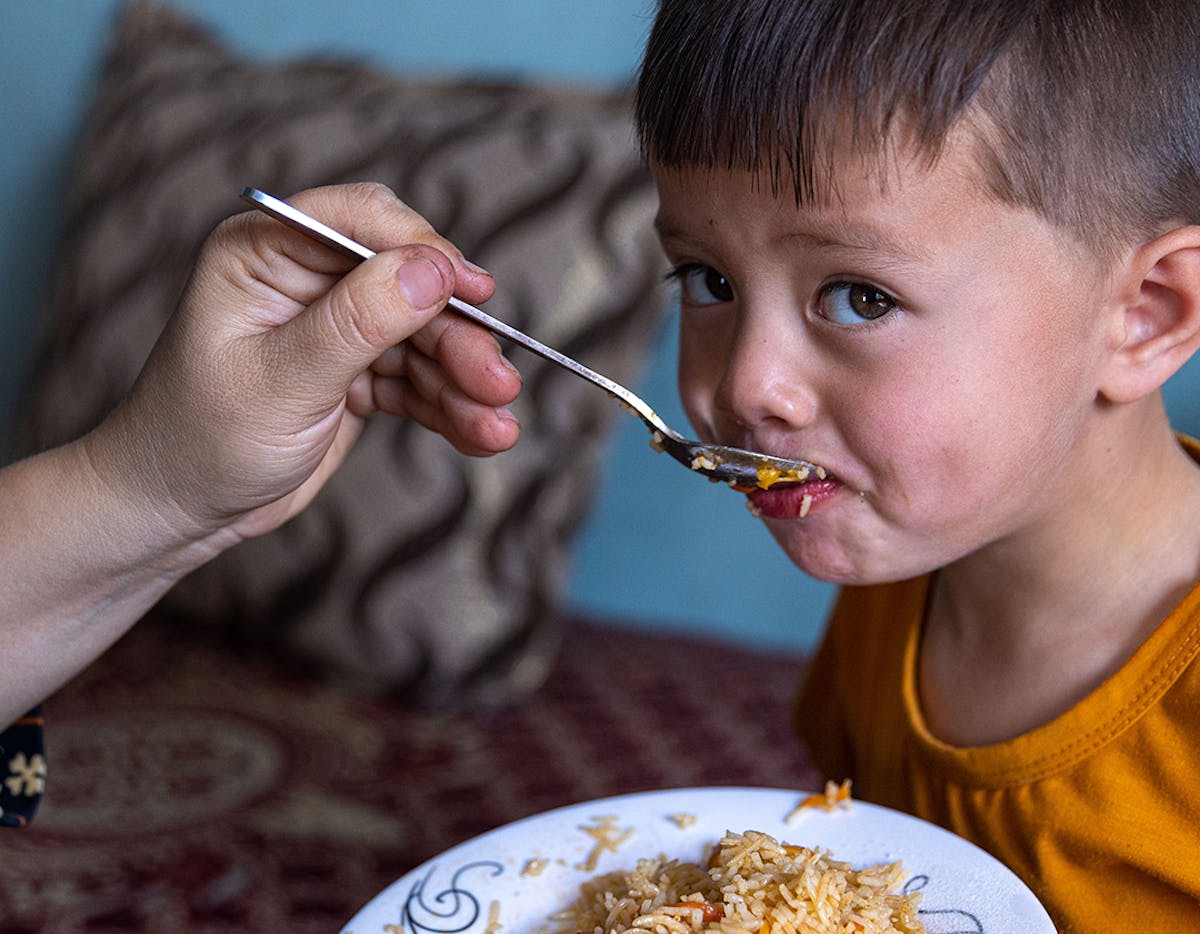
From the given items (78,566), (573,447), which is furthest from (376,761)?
(78,566)

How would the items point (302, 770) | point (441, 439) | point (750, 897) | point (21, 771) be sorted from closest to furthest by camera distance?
point (750, 897) → point (21, 771) → point (302, 770) → point (441, 439)

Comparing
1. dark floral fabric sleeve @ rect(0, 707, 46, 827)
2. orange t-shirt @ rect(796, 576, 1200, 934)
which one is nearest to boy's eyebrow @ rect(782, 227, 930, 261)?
orange t-shirt @ rect(796, 576, 1200, 934)

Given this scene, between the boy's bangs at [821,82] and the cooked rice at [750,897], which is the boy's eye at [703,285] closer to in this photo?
the boy's bangs at [821,82]

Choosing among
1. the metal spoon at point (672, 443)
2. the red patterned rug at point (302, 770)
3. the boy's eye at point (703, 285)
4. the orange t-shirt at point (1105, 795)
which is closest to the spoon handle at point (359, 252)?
the metal spoon at point (672, 443)

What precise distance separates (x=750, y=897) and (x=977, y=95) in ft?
1.66

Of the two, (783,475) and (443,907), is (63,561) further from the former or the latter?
(783,475)

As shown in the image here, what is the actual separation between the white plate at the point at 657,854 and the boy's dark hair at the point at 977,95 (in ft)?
1.34

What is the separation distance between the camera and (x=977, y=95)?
86cm

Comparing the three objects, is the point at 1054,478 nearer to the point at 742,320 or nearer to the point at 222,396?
the point at 742,320

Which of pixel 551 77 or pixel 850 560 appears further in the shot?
pixel 551 77

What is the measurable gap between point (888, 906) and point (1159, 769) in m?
0.26

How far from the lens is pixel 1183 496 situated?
106cm

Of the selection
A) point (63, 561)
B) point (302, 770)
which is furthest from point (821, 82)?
point (302, 770)

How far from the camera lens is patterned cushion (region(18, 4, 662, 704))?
65.1 inches
